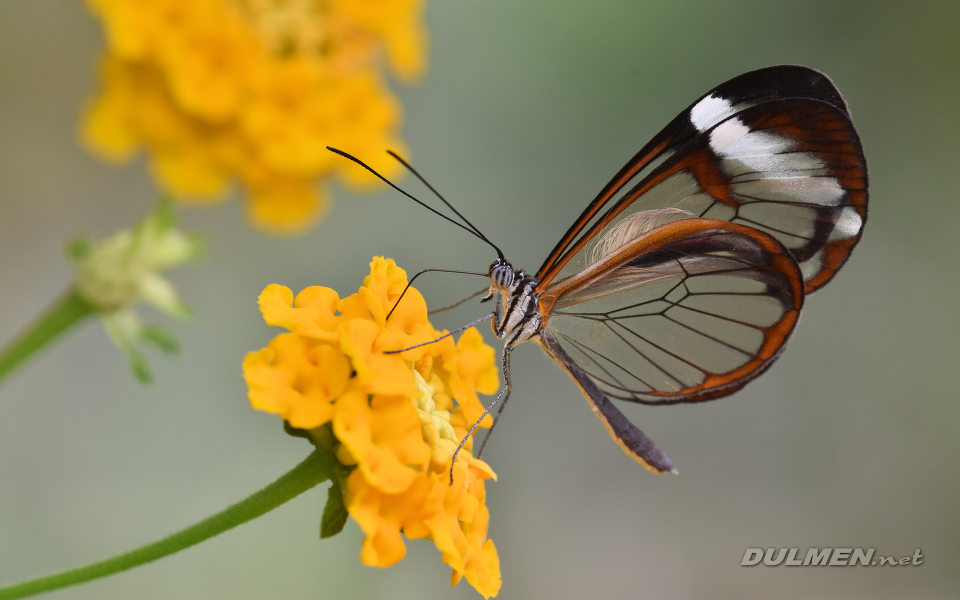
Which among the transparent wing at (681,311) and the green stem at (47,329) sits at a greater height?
the green stem at (47,329)

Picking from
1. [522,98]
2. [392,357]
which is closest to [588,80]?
[522,98]

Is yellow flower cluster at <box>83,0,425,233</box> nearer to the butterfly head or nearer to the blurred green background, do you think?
the butterfly head

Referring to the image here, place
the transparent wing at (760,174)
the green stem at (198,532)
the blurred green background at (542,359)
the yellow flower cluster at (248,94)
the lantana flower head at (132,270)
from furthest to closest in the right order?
the blurred green background at (542,359), the transparent wing at (760,174), the yellow flower cluster at (248,94), the lantana flower head at (132,270), the green stem at (198,532)

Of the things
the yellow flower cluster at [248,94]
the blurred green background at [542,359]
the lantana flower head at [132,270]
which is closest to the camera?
the lantana flower head at [132,270]

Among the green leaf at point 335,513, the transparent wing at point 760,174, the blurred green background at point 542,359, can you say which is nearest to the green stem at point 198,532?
the green leaf at point 335,513

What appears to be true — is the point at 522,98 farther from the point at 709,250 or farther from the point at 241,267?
the point at 709,250

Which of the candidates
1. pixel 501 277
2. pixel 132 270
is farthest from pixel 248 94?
pixel 501 277

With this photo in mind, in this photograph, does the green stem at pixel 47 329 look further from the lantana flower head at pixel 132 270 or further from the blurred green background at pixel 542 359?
the blurred green background at pixel 542 359

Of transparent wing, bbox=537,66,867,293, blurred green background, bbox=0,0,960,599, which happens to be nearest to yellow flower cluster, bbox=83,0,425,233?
transparent wing, bbox=537,66,867,293
